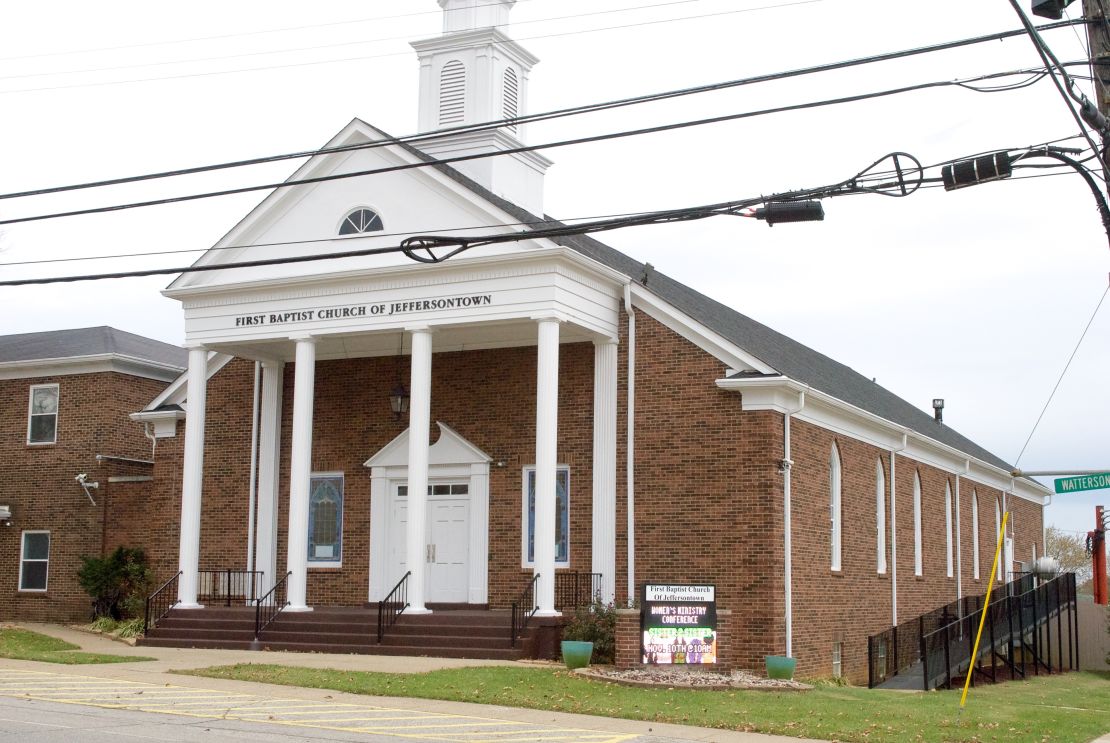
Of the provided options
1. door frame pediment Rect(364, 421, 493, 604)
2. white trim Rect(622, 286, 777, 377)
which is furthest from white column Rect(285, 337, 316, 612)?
white trim Rect(622, 286, 777, 377)

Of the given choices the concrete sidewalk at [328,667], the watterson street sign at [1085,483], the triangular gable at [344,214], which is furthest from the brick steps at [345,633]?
the watterson street sign at [1085,483]

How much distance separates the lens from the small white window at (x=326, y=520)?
2686cm

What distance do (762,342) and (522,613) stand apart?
1085cm

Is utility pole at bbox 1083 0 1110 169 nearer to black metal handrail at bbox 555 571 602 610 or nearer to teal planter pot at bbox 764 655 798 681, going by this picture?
teal planter pot at bbox 764 655 798 681

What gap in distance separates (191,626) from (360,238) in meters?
7.95

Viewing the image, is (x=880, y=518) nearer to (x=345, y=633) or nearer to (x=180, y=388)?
(x=345, y=633)

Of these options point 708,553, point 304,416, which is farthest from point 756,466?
point 304,416

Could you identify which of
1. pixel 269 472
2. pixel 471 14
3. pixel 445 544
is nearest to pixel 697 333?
pixel 445 544

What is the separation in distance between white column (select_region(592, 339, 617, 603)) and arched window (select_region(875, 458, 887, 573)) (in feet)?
24.7

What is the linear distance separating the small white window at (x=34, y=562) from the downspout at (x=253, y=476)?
7.14 meters

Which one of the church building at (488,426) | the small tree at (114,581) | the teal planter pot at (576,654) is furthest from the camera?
the small tree at (114,581)

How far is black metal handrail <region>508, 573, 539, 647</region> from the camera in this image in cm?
2158

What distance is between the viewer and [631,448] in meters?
23.6

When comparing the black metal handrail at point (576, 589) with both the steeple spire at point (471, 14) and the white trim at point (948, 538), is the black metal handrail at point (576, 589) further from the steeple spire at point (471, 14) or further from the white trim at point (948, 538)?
the white trim at point (948, 538)
